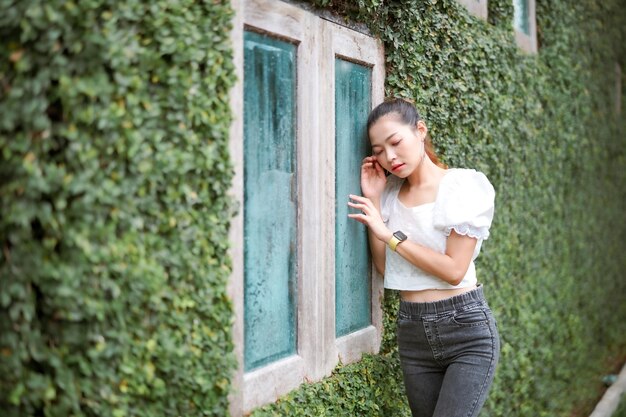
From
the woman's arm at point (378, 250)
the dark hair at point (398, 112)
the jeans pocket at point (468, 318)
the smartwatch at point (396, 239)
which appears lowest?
the jeans pocket at point (468, 318)

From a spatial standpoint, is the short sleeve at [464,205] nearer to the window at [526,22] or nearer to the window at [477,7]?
the window at [477,7]

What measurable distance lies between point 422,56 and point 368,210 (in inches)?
42.9

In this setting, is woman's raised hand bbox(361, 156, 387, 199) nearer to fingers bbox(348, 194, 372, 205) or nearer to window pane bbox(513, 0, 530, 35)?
fingers bbox(348, 194, 372, 205)

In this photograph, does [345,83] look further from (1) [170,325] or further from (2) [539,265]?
(2) [539,265]

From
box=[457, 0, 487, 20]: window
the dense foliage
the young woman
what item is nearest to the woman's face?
the young woman

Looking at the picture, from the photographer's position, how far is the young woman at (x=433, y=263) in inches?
119

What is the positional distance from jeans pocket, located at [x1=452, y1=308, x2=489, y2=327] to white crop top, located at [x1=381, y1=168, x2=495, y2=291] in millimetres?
132

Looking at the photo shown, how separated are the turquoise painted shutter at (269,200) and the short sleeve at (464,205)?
2.21 feet

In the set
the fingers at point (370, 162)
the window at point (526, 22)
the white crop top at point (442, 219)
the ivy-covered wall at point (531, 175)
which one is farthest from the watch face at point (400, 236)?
the window at point (526, 22)

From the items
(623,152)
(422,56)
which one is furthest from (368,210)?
(623,152)

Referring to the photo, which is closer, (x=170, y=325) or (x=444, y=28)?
(x=170, y=325)

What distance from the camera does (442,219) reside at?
10.0ft

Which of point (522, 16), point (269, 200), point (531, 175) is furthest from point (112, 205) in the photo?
point (522, 16)

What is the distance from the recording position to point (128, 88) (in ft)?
6.54
